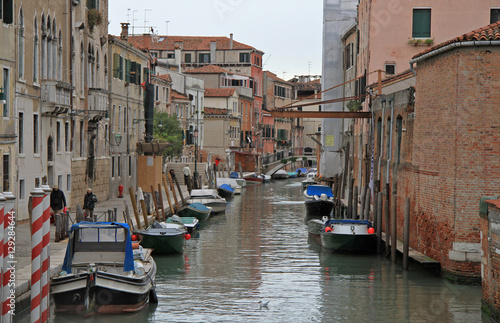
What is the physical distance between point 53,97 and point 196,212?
963 cm

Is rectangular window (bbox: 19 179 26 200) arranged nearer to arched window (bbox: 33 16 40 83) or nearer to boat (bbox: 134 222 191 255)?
arched window (bbox: 33 16 40 83)

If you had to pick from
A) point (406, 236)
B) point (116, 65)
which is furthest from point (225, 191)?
point (406, 236)

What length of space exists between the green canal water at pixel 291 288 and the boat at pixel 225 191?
2062cm

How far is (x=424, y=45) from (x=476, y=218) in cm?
1640

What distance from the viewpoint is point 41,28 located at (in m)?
25.5

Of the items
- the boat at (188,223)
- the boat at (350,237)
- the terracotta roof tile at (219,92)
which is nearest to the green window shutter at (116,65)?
the boat at (188,223)

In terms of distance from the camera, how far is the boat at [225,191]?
49000 mm

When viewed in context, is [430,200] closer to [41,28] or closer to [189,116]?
[41,28]

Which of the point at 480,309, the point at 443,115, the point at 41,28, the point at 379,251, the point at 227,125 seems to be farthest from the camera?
the point at 227,125

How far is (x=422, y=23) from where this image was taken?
32.8 m

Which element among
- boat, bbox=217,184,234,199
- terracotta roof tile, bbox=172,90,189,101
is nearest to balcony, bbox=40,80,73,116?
boat, bbox=217,184,234,199

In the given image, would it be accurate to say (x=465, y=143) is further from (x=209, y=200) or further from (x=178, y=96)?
(x=178, y=96)

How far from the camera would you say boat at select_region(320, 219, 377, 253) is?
23391 mm

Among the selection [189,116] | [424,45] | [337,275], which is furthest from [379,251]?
[189,116]
